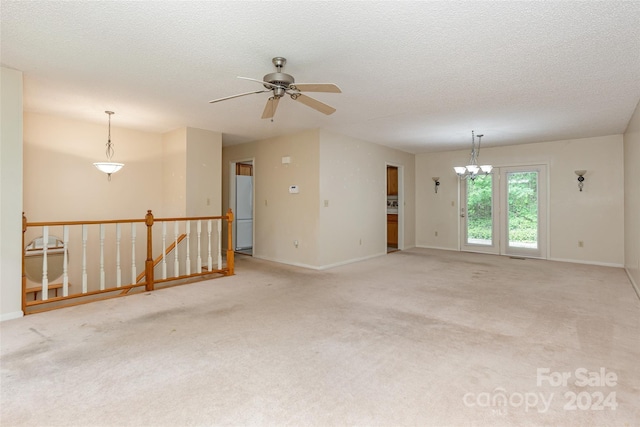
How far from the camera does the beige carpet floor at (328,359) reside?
1.85 meters

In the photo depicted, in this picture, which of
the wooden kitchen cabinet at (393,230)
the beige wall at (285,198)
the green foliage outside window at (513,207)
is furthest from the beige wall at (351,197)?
the green foliage outside window at (513,207)

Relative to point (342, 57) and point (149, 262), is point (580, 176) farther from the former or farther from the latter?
point (149, 262)

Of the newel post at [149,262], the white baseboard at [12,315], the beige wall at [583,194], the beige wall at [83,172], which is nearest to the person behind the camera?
the white baseboard at [12,315]

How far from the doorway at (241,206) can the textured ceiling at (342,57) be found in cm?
271

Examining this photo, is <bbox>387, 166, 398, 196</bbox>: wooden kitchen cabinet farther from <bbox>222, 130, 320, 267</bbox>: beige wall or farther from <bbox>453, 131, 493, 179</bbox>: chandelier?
<bbox>222, 130, 320, 267</bbox>: beige wall

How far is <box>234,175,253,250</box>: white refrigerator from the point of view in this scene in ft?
25.2

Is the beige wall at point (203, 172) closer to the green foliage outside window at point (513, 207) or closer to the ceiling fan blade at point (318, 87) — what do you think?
the ceiling fan blade at point (318, 87)

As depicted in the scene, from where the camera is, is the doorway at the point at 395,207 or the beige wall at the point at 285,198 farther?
the doorway at the point at 395,207

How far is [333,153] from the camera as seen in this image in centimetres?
594

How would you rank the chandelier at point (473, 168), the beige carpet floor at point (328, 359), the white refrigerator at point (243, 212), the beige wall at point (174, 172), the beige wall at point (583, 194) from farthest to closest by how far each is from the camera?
the white refrigerator at point (243, 212) < the chandelier at point (473, 168) < the beige wall at point (583, 194) < the beige wall at point (174, 172) < the beige carpet floor at point (328, 359)

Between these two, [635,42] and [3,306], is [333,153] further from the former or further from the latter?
[3,306]

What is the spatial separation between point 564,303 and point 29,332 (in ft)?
17.7

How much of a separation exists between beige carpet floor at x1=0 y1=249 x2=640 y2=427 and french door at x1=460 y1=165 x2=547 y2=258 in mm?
2749

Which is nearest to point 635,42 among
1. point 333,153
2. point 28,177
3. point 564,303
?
point 564,303
